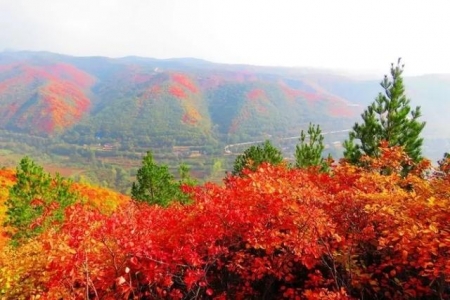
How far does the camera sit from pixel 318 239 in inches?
392

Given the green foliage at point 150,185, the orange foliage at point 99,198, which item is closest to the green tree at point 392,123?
the green foliage at point 150,185

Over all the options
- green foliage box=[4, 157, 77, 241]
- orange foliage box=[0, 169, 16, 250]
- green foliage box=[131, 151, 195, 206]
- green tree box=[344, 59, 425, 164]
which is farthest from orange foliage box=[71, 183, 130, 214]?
green tree box=[344, 59, 425, 164]

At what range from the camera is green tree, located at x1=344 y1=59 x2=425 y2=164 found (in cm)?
2589

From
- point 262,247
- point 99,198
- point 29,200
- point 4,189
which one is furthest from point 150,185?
point 262,247

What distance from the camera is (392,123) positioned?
26125 millimetres

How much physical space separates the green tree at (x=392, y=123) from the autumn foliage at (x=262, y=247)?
47.3 ft

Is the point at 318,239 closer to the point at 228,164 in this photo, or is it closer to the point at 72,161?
the point at 228,164

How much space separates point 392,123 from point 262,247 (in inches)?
809

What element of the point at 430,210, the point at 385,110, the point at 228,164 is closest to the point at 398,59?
the point at 385,110

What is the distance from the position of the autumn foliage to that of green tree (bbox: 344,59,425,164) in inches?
568

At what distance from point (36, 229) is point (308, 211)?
20734 millimetres

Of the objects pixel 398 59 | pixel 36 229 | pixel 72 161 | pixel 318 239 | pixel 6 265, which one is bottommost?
pixel 72 161

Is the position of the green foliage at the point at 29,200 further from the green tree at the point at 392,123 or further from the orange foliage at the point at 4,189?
the green tree at the point at 392,123

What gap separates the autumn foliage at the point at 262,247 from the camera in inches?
346
